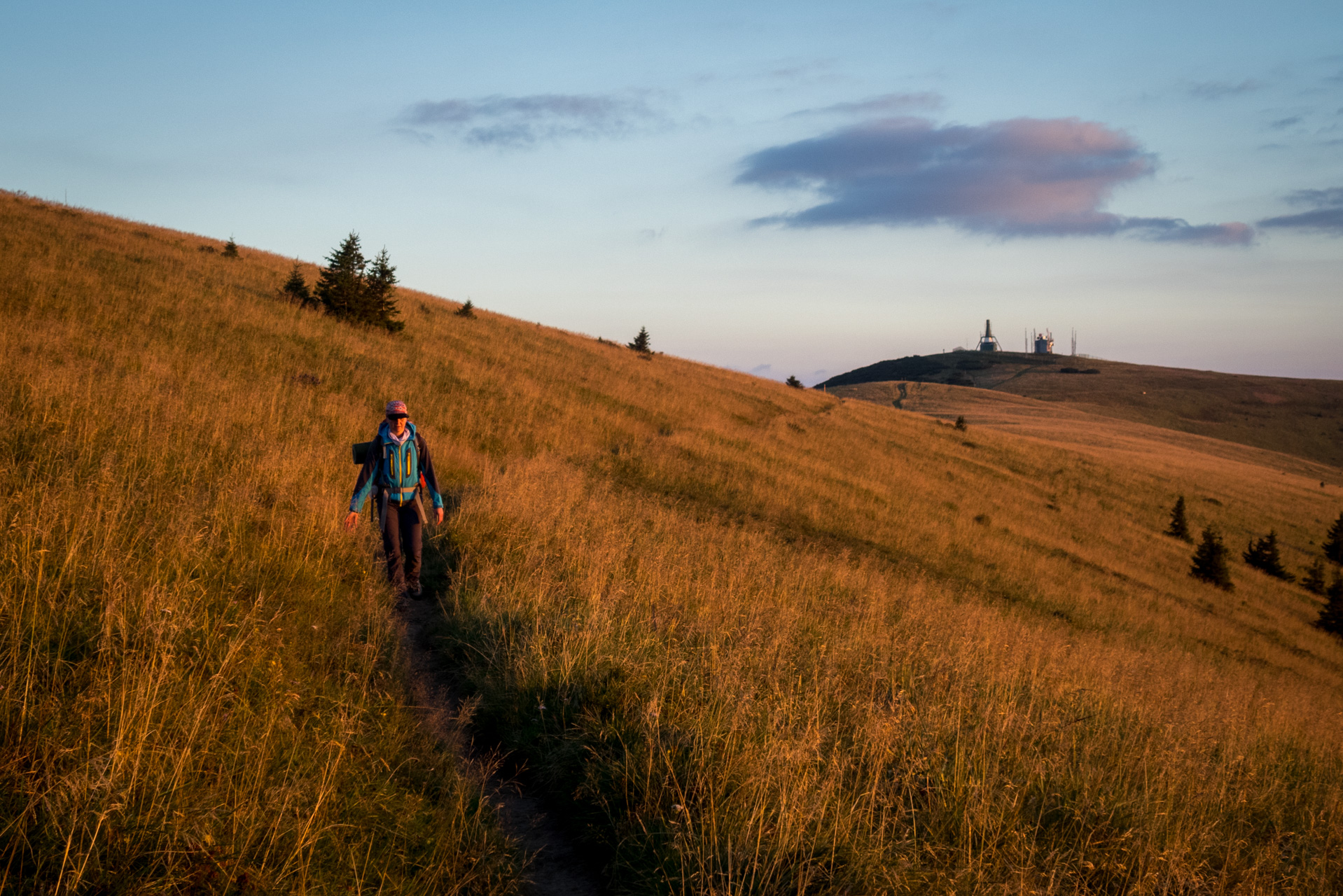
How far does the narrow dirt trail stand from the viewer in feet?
11.6

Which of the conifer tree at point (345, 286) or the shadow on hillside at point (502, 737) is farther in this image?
the conifer tree at point (345, 286)

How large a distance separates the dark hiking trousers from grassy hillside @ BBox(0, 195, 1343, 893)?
0.39 meters

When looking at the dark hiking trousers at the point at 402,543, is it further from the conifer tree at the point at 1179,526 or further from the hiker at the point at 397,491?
the conifer tree at the point at 1179,526

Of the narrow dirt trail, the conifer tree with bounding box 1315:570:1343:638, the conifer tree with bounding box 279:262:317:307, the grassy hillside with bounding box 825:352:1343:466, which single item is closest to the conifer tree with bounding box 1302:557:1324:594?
the conifer tree with bounding box 1315:570:1343:638

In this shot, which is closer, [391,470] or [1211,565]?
[391,470]

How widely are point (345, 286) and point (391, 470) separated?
17078 mm

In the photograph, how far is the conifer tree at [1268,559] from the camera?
32.4 metres

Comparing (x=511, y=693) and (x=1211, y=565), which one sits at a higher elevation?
(x=511, y=693)

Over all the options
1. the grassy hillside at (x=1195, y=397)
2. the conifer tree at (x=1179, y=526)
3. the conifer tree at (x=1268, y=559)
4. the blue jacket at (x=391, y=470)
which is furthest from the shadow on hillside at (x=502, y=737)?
the grassy hillside at (x=1195, y=397)

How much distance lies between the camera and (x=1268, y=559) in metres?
32.6

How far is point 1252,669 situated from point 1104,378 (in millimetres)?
115288

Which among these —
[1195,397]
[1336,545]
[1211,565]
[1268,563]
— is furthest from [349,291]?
[1195,397]

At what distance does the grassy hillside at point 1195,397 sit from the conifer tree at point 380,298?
87.0 metres

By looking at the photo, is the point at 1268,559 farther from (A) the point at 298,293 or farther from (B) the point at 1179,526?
(A) the point at 298,293
